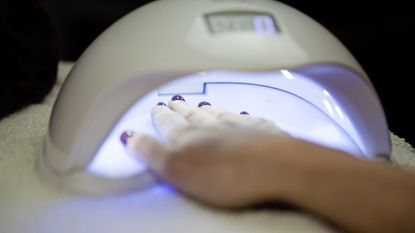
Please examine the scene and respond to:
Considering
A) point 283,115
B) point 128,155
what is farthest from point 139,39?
point 283,115

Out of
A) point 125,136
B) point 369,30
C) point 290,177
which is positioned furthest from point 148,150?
point 369,30

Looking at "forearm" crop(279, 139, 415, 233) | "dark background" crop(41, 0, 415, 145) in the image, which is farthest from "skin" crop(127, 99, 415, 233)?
"dark background" crop(41, 0, 415, 145)

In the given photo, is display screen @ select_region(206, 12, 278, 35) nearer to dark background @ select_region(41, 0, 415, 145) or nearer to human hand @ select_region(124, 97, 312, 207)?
human hand @ select_region(124, 97, 312, 207)

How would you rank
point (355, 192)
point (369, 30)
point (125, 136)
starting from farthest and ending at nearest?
point (369, 30) < point (125, 136) < point (355, 192)

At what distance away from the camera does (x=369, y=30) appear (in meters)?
0.81

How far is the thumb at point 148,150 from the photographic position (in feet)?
1.43

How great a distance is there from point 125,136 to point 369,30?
54cm

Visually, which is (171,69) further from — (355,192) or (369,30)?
(369,30)

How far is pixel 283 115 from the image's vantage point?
0.58m

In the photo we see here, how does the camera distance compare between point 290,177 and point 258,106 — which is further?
point 258,106

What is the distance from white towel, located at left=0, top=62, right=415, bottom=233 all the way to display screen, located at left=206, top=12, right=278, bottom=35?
17 centimetres

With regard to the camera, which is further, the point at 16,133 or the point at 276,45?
the point at 16,133

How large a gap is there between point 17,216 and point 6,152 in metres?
0.13

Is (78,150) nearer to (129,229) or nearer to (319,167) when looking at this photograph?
(129,229)
